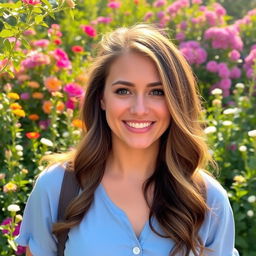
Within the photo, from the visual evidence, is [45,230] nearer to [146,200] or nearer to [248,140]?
[146,200]

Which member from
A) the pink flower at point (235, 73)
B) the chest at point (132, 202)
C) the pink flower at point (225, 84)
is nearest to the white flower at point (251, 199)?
the chest at point (132, 202)

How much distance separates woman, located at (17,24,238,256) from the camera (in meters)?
1.98

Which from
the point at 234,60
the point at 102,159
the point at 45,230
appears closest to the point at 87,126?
the point at 102,159

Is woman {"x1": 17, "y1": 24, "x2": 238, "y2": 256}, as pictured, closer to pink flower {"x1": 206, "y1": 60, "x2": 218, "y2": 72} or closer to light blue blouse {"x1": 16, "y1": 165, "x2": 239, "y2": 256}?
light blue blouse {"x1": 16, "y1": 165, "x2": 239, "y2": 256}

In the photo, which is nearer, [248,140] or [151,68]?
[151,68]

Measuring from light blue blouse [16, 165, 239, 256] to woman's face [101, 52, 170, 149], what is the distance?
25 cm

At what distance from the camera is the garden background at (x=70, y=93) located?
2.74 m

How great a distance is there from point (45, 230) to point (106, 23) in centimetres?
398

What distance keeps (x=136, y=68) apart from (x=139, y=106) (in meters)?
0.14

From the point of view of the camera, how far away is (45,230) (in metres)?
2.06

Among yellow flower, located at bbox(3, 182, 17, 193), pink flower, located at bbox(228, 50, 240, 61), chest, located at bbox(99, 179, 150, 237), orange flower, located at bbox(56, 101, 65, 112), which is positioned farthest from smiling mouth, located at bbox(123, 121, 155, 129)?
pink flower, located at bbox(228, 50, 240, 61)

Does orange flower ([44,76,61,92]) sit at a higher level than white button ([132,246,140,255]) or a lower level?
higher

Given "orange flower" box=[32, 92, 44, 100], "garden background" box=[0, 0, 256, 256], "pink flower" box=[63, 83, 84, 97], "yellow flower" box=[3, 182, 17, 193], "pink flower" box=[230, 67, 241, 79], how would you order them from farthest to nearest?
"pink flower" box=[230, 67, 241, 79]
"orange flower" box=[32, 92, 44, 100]
"pink flower" box=[63, 83, 84, 97]
"yellow flower" box=[3, 182, 17, 193]
"garden background" box=[0, 0, 256, 256]

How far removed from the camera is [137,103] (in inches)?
76.9
